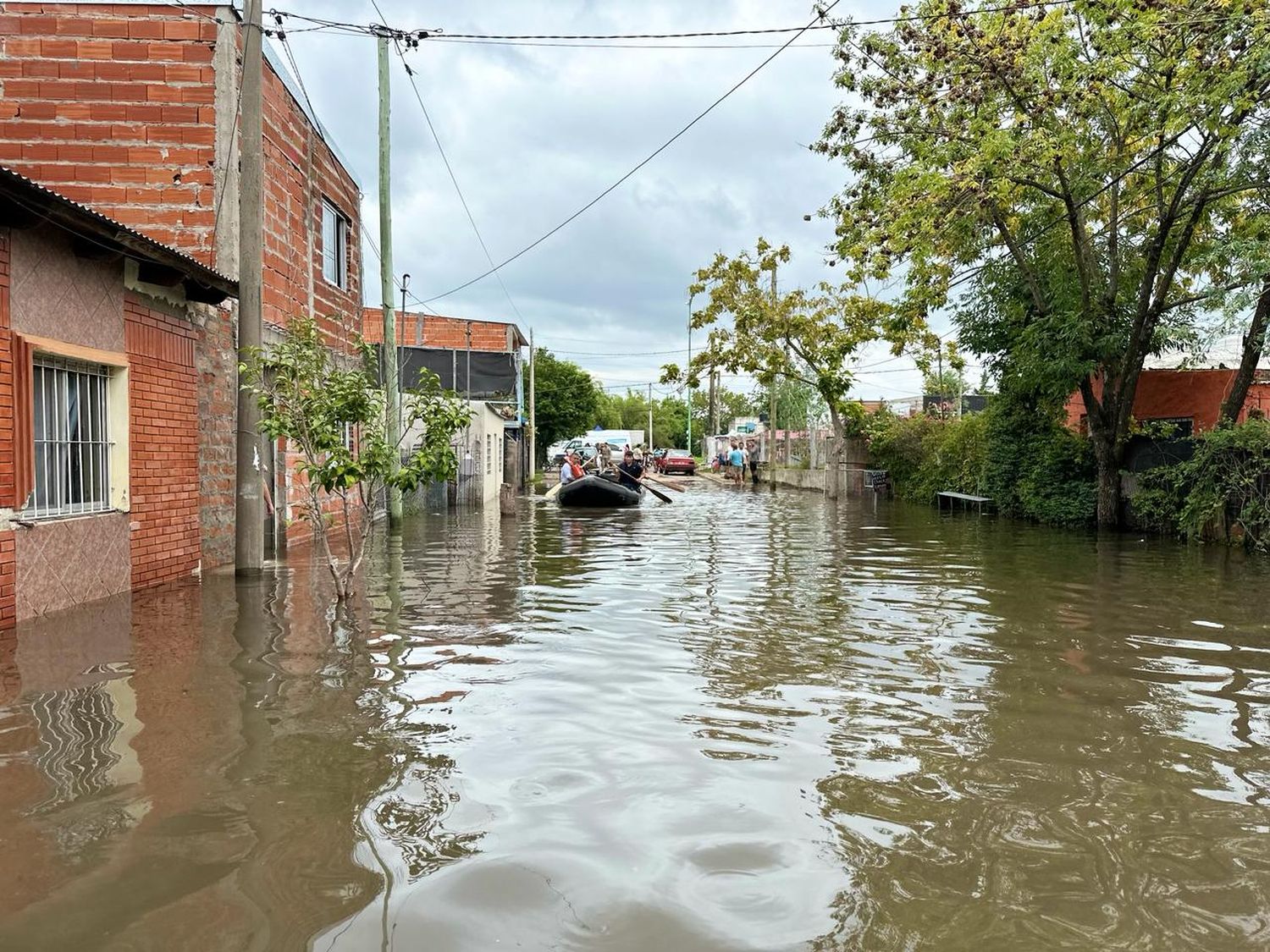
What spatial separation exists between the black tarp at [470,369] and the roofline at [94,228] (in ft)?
48.5

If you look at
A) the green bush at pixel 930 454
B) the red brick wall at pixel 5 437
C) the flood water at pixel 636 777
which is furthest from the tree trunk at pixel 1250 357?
the red brick wall at pixel 5 437

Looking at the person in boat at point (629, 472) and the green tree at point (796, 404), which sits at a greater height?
the green tree at point (796, 404)

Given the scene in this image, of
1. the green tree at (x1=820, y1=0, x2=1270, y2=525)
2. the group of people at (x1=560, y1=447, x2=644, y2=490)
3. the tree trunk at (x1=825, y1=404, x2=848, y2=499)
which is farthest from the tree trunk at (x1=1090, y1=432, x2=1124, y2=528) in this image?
the group of people at (x1=560, y1=447, x2=644, y2=490)

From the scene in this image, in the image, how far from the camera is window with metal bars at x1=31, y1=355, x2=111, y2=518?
27.0 feet

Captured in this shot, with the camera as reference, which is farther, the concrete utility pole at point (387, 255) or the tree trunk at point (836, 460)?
the tree trunk at point (836, 460)

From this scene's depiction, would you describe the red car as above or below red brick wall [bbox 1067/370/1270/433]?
below

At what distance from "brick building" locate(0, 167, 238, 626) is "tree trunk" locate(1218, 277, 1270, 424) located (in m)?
15.6

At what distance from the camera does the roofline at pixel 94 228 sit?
6.94 m

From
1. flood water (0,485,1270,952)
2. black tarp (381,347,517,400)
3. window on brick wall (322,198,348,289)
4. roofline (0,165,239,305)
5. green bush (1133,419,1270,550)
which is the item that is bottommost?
flood water (0,485,1270,952)

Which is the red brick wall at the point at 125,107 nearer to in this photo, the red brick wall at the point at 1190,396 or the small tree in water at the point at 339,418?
the small tree in water at the point at 339,418

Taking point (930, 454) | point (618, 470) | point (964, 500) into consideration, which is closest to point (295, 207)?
point (618, 470)

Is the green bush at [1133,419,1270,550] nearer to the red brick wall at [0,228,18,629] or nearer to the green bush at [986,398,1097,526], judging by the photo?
the green bush at [986,398,1097,526]

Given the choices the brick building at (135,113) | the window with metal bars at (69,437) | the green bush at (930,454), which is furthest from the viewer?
the green bush at (930,454)

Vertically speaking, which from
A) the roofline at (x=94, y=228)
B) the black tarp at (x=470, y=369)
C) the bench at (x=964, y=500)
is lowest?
the bench at (x=964, y=500)
